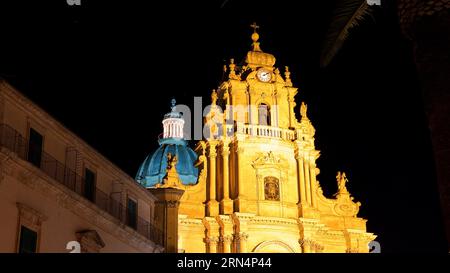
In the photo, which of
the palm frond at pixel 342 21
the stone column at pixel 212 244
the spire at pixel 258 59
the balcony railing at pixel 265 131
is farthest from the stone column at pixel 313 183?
the palm frond at pixel 342 21

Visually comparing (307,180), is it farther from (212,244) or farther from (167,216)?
(167,216)

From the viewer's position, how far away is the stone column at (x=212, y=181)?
4769 cm

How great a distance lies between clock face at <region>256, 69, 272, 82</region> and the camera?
5219 cm

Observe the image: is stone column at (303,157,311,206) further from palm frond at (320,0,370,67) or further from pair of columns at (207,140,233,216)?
palm frond at (320,0,370,67)

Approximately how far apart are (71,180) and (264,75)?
28159 millimetres

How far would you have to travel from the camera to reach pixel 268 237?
4669cm

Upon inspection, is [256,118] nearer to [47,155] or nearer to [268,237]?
[268,237]

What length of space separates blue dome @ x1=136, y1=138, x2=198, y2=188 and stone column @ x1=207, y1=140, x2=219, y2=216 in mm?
15194

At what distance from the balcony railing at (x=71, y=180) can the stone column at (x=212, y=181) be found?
13.9 metres

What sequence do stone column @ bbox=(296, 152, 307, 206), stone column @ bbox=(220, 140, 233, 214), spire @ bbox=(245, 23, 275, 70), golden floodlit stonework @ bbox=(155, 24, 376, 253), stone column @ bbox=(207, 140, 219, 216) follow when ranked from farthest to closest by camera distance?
spire @ bbox=(245, 23, 275, 70)
stone column @ bbox=(296, 152, 307, 206)
stone column @ bbox=(207, 140, 219, 216)
stone column @ bbox=(220, 140, 233, 214)
golden floodlit stonework @ bbox=(155, 24, 376, 253)

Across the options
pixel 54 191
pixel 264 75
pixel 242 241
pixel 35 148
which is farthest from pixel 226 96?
pixel 54 191

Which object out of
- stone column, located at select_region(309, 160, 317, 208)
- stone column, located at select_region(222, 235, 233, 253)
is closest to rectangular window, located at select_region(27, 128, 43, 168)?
stone column, located at select_region(222, 235, 233, 253)

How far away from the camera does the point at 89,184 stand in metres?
27.8

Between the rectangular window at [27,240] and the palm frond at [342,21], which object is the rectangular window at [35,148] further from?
the palm frond at [342,21]
